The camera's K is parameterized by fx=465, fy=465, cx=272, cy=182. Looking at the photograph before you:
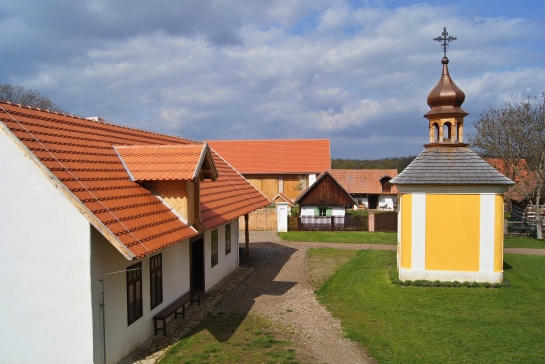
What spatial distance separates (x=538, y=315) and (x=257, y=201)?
35.3ft

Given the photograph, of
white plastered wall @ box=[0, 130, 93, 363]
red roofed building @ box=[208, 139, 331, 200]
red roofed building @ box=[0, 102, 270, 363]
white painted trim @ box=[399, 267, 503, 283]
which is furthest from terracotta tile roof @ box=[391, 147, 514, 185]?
red roofed building @ box=[208, 139, 331, 200]

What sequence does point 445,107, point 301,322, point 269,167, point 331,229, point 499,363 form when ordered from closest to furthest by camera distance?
1. point 499,363
2. point 301,322
3. point 445,107
4. point 331,229
5. point 269,167

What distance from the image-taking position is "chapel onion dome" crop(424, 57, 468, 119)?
17.4m

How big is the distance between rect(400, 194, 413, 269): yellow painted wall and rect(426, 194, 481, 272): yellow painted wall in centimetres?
57

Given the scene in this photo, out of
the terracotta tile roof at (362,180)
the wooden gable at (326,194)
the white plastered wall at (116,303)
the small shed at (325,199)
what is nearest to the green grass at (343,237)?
the small shed at (325,199)

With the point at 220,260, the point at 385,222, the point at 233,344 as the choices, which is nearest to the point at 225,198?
the point at 220,260

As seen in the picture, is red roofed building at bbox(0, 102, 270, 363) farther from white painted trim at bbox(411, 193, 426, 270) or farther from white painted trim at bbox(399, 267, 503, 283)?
white painted trim at bbox(399, 267, 503, 283)

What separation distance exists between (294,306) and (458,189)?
7051 millimetres

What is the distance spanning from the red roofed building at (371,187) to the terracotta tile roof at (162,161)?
131 ft

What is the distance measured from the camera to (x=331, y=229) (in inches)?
1291

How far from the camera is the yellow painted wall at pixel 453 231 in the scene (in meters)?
15.9

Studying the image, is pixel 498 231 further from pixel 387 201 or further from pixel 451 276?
pixel 387 201

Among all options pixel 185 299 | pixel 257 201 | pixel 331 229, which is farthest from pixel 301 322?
pixel 331 229

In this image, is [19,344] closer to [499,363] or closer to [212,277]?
[212,277]
